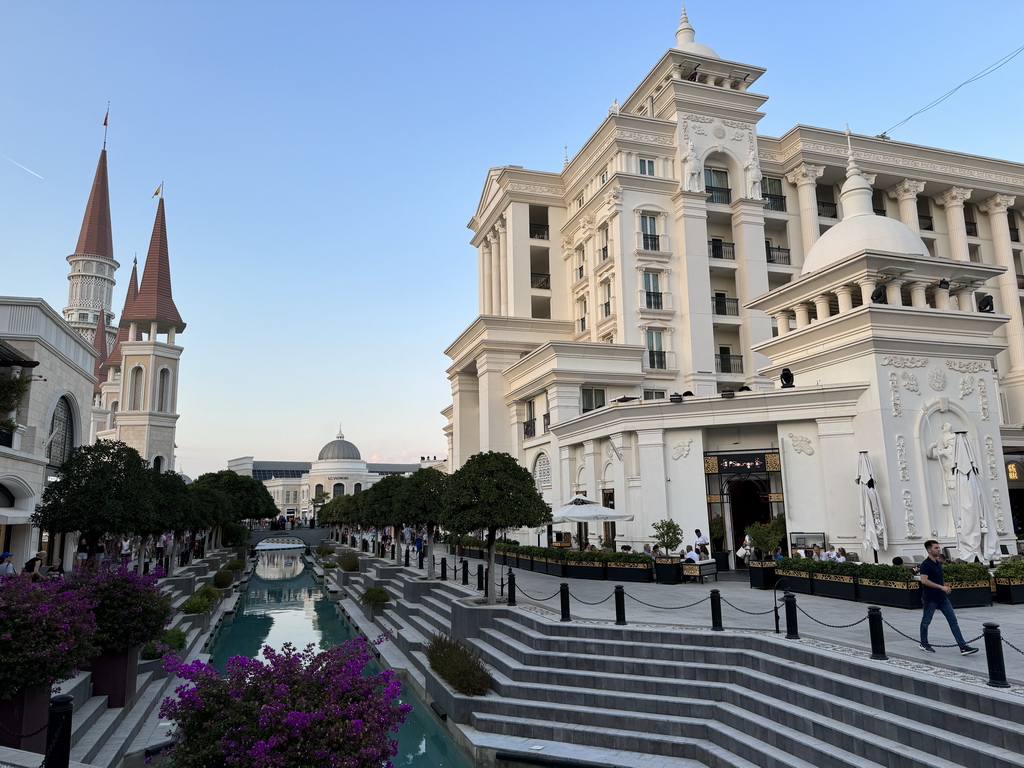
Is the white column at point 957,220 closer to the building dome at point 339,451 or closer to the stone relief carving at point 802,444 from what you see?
the stone relief carving at point 802,444

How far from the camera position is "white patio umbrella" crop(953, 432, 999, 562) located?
18.3 m

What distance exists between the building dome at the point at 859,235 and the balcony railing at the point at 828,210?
1964 cm

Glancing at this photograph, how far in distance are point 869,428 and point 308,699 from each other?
1777 cm

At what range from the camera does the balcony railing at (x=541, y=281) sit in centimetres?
4385

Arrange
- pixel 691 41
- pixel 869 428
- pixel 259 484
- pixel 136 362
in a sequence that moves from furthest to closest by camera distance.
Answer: pixel 259 484
pixel 136 362
pixel 691 41
pixel 869 428

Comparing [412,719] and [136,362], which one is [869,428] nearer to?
[412,719]

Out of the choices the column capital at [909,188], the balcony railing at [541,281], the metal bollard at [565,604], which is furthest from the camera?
the balcony railing at [541,281]

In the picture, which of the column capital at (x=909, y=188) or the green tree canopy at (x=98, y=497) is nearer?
the green tree canopy at (x=98, y=497)

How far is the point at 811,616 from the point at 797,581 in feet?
15.5

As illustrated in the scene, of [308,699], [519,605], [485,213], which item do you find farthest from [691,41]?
[308,699]

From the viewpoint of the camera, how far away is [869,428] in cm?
1989

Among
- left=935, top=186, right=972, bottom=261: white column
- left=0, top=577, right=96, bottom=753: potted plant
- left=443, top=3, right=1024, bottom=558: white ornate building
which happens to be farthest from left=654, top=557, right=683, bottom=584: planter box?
left=935, top=186, right=972, bottom=261: white column

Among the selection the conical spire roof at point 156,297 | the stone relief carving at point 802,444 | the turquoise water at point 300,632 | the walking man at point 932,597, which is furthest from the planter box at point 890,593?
the conical spire roof at point 156,297

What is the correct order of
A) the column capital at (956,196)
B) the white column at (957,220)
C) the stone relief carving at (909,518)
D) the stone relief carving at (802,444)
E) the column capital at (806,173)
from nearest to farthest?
the stone relief carving at (909,518), the stone relief carving at (802,444), the column capital at (806,173), the white column at (957,220), the column capital at (956,196)
